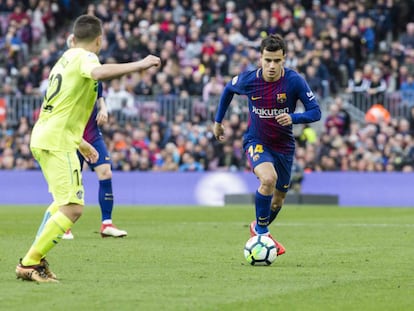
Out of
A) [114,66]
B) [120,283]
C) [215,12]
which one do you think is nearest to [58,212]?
[120,283]

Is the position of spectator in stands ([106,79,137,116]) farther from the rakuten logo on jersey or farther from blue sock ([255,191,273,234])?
blue sock ([255,191,273,234])

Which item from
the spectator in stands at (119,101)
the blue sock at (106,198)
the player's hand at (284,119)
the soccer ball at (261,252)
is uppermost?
the player's hand at (284,119)

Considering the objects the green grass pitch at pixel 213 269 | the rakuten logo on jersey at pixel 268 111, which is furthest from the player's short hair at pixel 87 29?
the rakuten logo on jersey at pixel 268 111

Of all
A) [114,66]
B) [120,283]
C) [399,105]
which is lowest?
[399,105]

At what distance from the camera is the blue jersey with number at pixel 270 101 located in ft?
38.5

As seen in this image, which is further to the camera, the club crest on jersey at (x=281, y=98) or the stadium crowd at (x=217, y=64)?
the stadium crowd at (x=217, y=64)

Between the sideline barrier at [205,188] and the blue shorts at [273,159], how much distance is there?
14.4m

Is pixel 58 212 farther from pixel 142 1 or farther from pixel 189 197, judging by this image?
pixel 142 1

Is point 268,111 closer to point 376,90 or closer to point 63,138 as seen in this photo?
point 63,138

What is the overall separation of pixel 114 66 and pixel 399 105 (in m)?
20.9

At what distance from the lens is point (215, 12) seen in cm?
3212

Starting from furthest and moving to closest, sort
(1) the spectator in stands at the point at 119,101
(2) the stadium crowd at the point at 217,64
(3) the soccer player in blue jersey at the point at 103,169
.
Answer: (1) the spectator in stands at the point at 119,101, (2) the stadium crowd at the point at 217,64, (3) the soccer player in blue jersey at the point at 103,169

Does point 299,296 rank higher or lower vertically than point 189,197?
higher

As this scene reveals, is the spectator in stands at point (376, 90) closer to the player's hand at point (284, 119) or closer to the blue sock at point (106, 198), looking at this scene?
the blue sock at point (106, 198)
